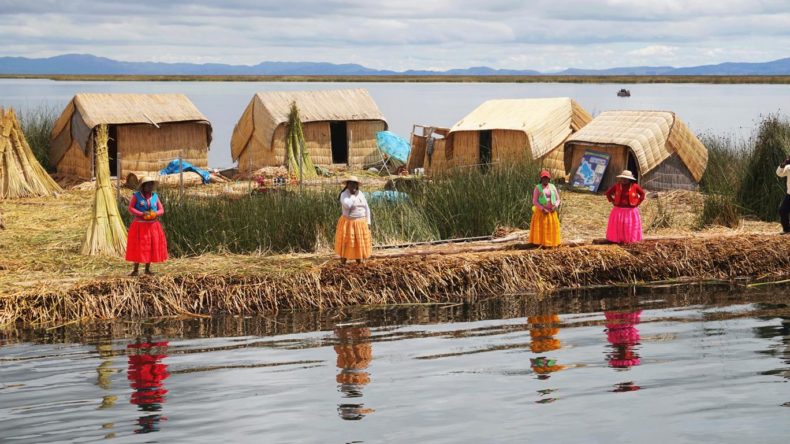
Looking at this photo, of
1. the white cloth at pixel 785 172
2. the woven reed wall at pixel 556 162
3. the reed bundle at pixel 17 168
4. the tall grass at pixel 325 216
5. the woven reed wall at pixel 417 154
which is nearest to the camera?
the tall grass at pixel 325 216

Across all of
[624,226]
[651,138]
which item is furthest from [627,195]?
[651,138]

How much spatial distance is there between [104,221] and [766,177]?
343 inches

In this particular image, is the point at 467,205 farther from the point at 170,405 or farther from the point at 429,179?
the point at 170,405

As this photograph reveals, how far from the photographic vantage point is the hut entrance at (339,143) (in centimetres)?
2645

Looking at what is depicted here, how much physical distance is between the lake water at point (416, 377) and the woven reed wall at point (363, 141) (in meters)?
14.3

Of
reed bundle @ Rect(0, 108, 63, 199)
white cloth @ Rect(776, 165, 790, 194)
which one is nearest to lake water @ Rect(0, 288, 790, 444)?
white cloth @ Rect(776, 165, 790, 194)

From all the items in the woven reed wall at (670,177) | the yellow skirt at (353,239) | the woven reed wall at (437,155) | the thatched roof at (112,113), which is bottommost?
the yellow skirt at (353,239)

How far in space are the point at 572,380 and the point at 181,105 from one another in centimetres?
1684

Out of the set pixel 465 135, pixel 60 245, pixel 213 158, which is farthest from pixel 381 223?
pixel 213 158

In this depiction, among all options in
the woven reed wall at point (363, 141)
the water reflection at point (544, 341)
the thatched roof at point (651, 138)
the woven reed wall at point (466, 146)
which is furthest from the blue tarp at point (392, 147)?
the water reflection at point (544, 341)

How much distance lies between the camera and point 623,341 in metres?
9.88

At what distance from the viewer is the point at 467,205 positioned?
14.1m

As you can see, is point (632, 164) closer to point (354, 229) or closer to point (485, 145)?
point (485, 145)

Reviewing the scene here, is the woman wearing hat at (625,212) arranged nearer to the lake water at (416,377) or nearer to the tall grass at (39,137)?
Result: the lake water at (416,377)
